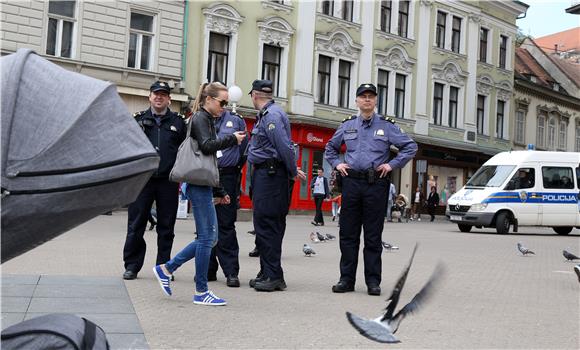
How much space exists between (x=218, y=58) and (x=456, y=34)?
52.7 feet

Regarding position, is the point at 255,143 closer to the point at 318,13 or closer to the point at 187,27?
the point at 187,27

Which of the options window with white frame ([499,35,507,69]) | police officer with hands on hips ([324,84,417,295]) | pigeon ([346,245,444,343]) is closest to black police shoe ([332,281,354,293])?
police officer with hands on hips ([324,84,417,295])

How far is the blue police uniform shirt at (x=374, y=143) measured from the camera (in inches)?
291

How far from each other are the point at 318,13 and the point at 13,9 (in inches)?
536

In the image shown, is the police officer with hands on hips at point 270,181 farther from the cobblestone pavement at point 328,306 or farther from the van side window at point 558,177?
the van side window at point 558,177

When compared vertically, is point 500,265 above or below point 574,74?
below

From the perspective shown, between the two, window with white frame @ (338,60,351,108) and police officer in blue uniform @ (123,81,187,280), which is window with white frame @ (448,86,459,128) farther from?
police officer in blue uniform @ (123,81,187,280)

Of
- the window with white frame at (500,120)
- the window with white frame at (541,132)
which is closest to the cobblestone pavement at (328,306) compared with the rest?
the window with white frame at (500,120)

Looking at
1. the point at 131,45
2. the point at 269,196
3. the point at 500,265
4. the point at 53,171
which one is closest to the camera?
the point at 53,171

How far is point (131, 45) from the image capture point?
1001 inches

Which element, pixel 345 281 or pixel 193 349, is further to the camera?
pixel 345 281

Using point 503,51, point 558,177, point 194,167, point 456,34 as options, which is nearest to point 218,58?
point 558,177

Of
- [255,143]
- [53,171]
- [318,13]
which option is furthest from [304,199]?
[53,171]

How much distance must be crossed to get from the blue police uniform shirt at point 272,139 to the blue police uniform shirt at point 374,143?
0.71 meters
